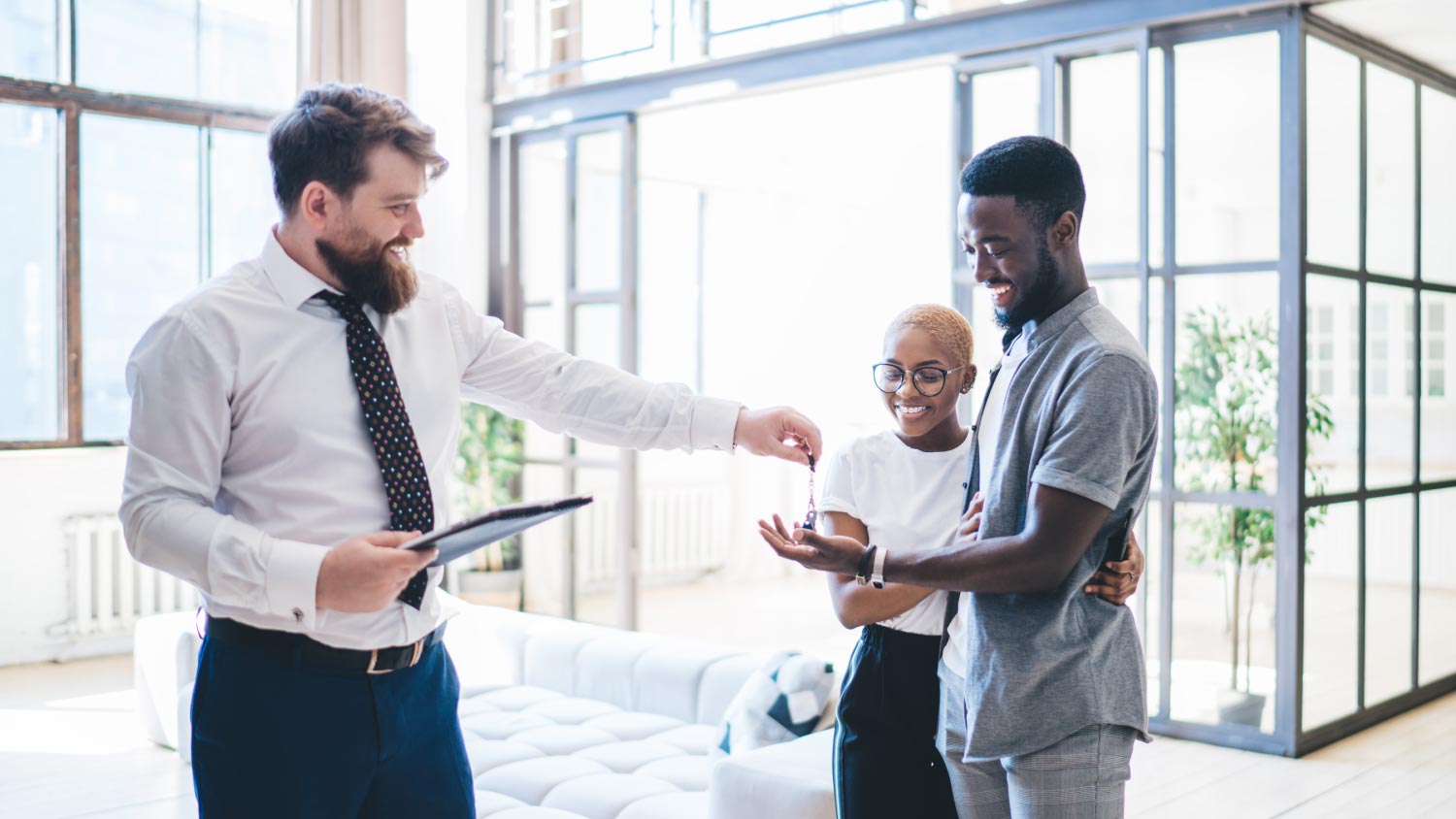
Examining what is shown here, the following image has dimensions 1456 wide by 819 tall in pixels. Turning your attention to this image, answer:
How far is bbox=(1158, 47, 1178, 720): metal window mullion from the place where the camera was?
14.5 ft

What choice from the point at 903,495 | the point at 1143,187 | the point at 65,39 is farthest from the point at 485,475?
the point at 903,495

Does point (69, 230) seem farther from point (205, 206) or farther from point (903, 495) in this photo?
point (903, 495)

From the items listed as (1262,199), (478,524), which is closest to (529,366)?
(478,524)

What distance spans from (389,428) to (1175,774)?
325 centimetres

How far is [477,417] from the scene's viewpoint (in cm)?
644

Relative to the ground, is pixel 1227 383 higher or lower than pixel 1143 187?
lower

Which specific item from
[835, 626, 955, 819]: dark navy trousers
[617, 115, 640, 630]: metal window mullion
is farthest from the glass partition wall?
[835, 626, 955, 819]: dark navy trousers

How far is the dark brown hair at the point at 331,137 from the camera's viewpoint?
1582 mm

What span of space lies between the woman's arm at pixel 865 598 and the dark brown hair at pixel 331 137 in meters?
0.84

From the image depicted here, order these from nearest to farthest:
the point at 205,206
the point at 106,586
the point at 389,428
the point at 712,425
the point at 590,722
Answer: the point at 389,428, the point at 712,425, the point at 590,722, the point at 106,586, the point at 205,206

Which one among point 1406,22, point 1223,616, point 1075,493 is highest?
point 1406,22

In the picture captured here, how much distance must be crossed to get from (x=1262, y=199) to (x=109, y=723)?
4600 millimetres

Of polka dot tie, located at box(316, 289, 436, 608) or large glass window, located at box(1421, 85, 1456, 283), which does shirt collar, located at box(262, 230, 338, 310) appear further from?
large glass window, located at box(1421, 85, 1456, 283)

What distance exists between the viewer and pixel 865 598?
1.77 meters
